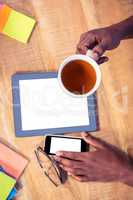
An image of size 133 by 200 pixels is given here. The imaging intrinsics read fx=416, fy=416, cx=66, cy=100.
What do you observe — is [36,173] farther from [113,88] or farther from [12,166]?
[113,88]

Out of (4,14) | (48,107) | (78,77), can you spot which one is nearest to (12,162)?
(48,107)

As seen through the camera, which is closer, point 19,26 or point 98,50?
point 98,50

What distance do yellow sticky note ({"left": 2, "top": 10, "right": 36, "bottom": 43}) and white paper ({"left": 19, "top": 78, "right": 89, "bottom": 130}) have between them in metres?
0.12

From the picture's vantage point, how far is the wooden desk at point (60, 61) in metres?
1.01

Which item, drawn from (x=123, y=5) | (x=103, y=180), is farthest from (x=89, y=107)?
(x=123, y=5)

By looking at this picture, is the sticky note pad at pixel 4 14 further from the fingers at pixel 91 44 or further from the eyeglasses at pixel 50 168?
the eyeglasses at pixel 50 168

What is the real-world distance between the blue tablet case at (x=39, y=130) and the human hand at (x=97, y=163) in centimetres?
3

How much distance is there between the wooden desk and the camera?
1.01 meters

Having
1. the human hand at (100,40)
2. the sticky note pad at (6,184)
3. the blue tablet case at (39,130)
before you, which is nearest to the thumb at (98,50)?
the human hand at (100,40)

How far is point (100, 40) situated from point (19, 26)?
8.5 inches

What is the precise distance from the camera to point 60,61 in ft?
3.48

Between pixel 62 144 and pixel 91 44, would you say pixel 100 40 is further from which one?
pixel 62 144

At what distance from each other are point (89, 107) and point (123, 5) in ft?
0.99

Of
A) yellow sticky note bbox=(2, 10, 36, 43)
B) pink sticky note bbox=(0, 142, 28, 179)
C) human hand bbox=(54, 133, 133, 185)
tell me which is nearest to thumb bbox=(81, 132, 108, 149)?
human hand bbox=(54, 133, 133, 185)
